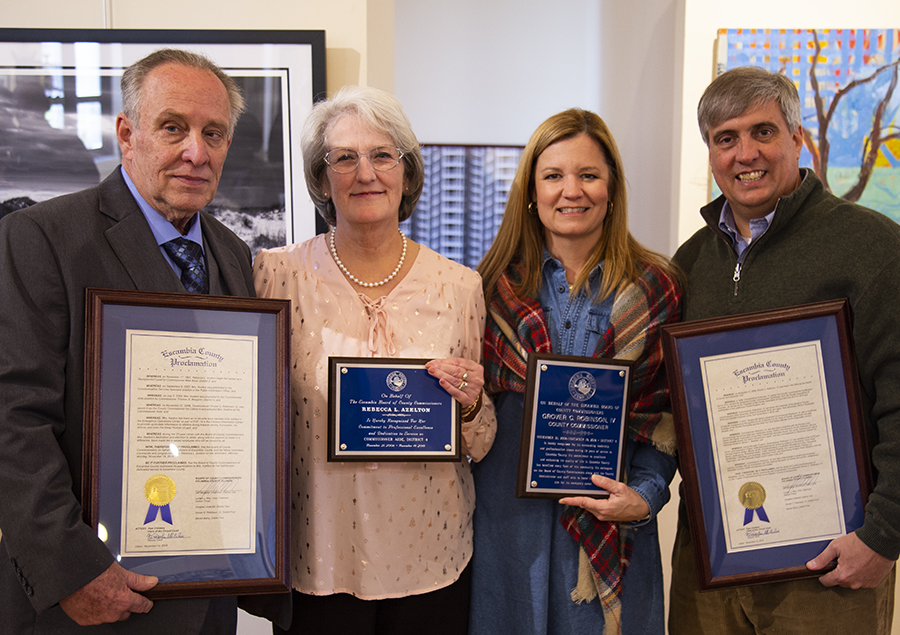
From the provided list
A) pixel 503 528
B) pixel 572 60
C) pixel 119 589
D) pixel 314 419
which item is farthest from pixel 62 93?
pixel 572 60

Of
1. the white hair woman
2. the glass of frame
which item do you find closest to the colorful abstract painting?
the white hair woman

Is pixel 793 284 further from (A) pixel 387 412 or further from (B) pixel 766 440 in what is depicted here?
(A) pixel 387 412

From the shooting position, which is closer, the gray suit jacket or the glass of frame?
the gray suit jacket

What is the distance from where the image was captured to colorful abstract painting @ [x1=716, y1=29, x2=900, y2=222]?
262 cm

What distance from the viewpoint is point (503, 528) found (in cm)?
179

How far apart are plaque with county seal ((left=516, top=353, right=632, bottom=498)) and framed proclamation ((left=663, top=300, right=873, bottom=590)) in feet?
0.49

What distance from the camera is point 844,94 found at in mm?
2629

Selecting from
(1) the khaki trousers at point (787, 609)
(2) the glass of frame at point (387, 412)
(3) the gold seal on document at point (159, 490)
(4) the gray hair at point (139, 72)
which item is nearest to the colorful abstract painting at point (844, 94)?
(1) the khaki trousers at point (787, 609)

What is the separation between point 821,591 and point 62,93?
9.51ft

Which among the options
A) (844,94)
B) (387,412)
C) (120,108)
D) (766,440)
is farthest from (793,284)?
(120,108)

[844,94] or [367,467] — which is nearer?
[367,467]

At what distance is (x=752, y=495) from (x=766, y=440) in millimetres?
137

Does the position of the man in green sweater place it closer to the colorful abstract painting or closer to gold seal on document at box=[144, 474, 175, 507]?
the colorful abstract painting

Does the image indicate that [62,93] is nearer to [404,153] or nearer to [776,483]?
[404,153]
